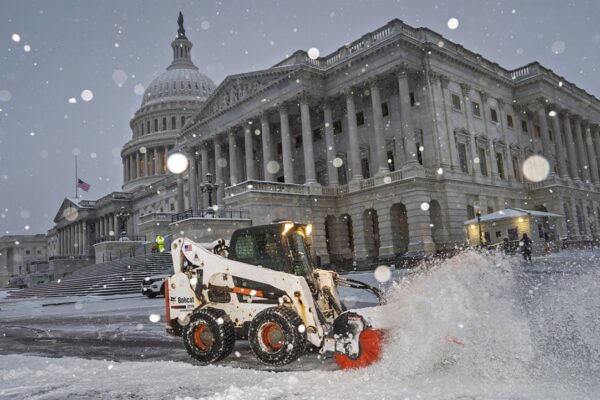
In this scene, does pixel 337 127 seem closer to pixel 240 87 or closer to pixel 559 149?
pixel 240 87

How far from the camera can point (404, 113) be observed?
34312 millimetres

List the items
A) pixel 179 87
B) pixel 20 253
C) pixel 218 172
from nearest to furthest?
pixel 218 172, pixel 179 87, pixel 20 253

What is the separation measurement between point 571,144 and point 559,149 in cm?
290

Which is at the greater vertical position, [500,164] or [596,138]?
[596,138]

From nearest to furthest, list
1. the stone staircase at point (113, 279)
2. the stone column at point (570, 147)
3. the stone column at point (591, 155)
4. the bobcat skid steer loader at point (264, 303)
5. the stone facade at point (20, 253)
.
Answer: the bobcat skid steer loader at point (264, 303) → the stone staircase at point (113, 279) → the stone column at point (570, 147) → the stone column at point (591, 155) → the stone facade at point (20, 253)

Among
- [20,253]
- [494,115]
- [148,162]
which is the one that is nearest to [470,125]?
[494,115]

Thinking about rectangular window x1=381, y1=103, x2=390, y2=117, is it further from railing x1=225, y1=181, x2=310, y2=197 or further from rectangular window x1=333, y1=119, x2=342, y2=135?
railing x1=225, y1=181, x2=310, y2=197

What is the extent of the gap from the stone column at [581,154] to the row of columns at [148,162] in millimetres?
72598

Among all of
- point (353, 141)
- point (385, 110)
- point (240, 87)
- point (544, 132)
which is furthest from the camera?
point (240, 87)

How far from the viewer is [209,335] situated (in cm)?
776

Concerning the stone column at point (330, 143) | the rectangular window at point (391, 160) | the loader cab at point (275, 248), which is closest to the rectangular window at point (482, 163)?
the rectangular window at point (391, 160)

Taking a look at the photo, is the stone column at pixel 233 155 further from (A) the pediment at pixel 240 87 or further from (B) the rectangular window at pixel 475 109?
(B) the rectangular window at pixel 475 109

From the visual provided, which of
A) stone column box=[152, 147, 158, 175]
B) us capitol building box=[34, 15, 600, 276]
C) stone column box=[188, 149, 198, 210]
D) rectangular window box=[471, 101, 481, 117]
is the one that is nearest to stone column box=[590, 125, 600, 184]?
us capitol building box=[34, 15, 600, 276]

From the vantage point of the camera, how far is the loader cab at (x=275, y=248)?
24.3 ft
